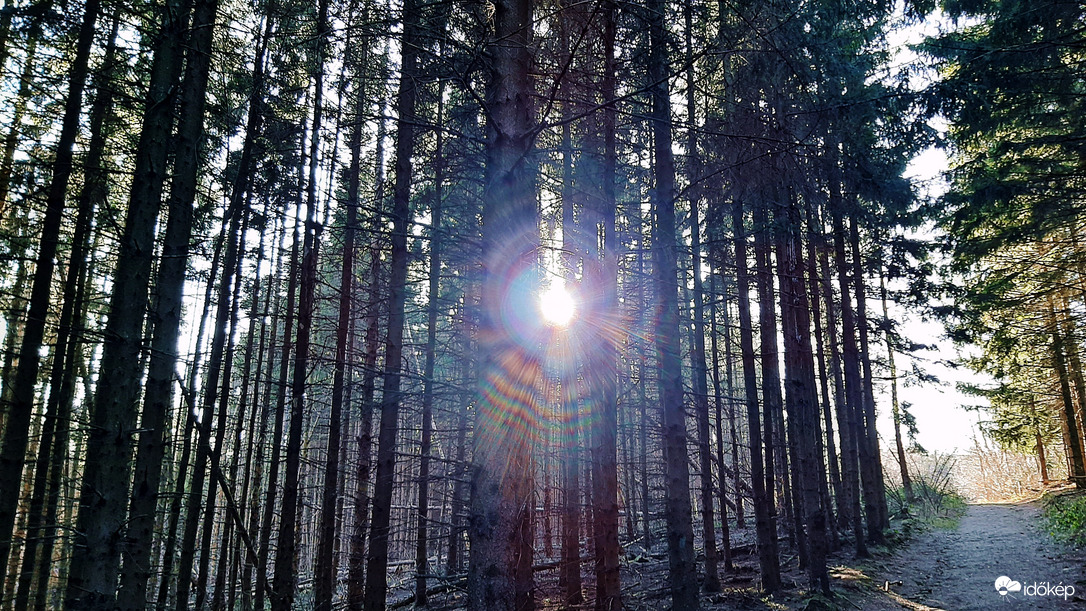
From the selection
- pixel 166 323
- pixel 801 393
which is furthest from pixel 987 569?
pixel 166 323

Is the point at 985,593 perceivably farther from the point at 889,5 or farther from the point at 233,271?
the point at 233,271

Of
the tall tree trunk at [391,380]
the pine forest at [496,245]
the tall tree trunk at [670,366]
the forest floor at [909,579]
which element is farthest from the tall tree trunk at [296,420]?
the tall tree trunk at [670,366]

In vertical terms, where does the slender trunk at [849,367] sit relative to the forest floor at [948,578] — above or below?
above

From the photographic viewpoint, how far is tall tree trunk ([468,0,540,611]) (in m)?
4.29

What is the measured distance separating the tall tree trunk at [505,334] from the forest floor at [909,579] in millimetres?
5760

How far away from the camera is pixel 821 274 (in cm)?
1720

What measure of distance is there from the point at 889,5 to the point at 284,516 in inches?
576

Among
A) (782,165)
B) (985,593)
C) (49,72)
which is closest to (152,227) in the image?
(49,72)

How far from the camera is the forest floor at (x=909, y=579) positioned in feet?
28.8

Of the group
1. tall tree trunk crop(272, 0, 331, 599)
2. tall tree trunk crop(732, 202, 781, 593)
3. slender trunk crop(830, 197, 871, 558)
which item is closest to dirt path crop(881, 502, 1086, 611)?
tall tree trunk crop(732, 202, 781, 593)

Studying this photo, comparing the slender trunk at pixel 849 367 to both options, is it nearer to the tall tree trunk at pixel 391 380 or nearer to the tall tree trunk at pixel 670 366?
the tall tree trunk at pixel 670 366

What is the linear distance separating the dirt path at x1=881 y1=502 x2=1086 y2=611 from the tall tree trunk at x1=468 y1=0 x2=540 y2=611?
7.71 meters

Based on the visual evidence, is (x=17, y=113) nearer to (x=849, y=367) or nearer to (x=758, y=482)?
(x=758, y=482)

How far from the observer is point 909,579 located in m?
10.9
